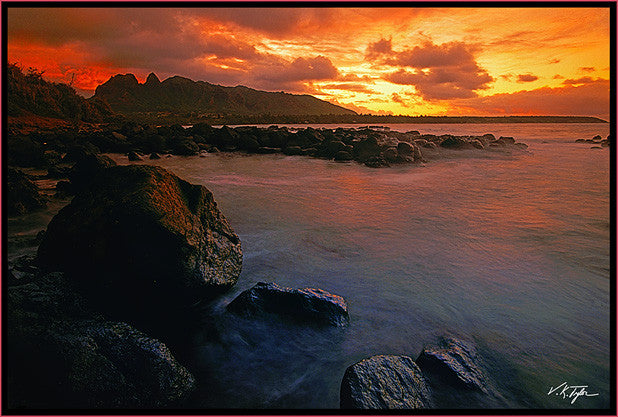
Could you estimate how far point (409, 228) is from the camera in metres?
6.22

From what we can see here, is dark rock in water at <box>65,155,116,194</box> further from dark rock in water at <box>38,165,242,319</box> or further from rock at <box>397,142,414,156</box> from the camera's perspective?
rock at <box>397,142,414,156</box>

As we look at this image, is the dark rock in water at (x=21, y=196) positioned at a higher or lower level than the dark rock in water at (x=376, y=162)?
lower

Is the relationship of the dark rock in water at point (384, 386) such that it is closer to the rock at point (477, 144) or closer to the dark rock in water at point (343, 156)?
the dark rock in water at point (343, 156)

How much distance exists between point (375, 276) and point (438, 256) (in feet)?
4.11

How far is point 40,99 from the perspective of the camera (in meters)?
25.7

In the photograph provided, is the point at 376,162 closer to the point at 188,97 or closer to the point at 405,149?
the point at 405,149

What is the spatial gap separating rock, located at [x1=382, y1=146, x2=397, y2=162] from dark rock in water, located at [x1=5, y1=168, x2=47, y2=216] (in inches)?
478

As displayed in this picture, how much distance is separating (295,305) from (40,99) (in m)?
32.1

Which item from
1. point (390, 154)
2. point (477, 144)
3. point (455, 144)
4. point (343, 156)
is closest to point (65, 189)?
point (343, 156)

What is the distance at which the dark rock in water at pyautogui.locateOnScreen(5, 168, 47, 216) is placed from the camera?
601 centimetres

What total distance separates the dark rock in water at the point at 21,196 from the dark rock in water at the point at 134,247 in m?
3.54

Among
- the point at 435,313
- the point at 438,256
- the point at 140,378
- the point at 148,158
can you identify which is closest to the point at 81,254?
the point at 140,378

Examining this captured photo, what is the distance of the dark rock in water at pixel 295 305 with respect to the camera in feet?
10.5
